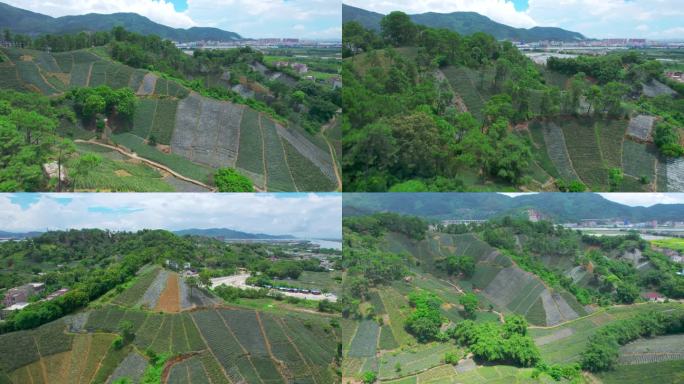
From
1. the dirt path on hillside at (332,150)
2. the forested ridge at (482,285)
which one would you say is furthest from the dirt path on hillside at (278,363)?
the dirt path on hillside at (332,150)

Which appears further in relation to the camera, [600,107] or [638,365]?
[600,107]

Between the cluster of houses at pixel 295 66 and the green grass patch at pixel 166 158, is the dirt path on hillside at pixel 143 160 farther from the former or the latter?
the cluster of houses at pixel 295 66

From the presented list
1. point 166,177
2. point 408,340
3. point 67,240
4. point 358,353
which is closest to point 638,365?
point 408,340

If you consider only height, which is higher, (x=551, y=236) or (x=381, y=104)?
(x=381, y=104)

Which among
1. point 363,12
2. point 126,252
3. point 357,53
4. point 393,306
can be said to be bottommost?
point 393,306

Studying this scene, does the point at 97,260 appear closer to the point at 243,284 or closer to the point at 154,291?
the point at 154,291

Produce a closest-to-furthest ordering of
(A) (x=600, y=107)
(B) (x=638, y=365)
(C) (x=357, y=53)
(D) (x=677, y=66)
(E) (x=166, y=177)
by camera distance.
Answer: (B) (x=638, y=365), (E) (x=166, y=177), (C) (x=357, y=53), (A) (x=600, y=107), (D) (x=677, y=66)

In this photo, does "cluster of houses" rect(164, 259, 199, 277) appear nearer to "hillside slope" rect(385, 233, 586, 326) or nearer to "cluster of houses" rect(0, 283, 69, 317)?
"cluster of houses" rect(0, 283, 69, 317)

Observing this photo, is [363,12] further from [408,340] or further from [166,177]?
[408,340]
